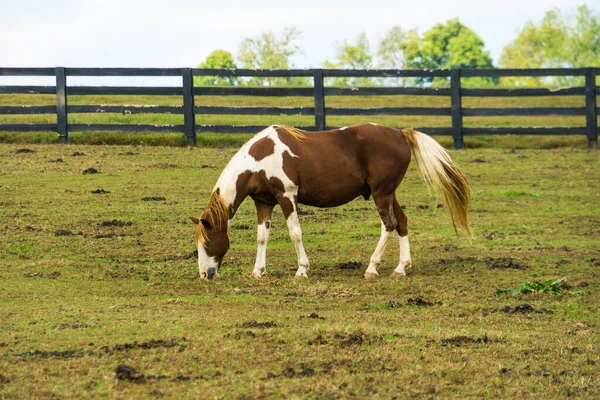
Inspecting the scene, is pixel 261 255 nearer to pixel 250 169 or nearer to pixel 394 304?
pixel 250 169

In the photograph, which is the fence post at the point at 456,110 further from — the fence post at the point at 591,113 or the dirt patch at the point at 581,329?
the dirt patch at the point at 581,329

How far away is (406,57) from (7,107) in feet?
210

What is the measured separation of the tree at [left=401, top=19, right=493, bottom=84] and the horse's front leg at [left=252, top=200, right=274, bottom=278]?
226 ft

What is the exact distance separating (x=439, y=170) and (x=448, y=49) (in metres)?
74.7

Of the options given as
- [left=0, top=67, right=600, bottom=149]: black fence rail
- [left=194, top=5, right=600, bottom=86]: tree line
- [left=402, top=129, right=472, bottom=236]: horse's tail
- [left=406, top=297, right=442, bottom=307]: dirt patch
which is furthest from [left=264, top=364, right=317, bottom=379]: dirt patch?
[left=194, top=5, right=600, bottom=86]: tree line

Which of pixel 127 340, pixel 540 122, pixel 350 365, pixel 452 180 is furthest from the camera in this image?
pixel 540 122

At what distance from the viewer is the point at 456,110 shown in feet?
71.0

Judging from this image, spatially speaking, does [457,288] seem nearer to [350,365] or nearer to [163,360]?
[350,365]

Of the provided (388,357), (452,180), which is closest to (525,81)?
(452,180)

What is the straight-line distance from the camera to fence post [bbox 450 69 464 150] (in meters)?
21.6

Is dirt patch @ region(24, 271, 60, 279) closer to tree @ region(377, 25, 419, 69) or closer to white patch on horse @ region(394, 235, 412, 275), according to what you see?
white patch on horse @ region(394, 235, 412, 275)

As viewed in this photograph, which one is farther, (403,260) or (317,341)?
(403,260)

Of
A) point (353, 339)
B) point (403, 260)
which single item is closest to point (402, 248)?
point (403, 260)

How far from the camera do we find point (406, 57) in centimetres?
8169
